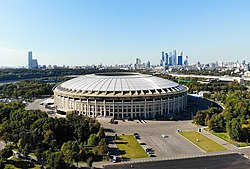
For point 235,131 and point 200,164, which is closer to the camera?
point 200,164

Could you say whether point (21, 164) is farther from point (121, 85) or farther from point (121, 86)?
point (121, 85)

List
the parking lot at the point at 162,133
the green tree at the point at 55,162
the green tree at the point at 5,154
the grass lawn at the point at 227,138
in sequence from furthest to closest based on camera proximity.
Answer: the grass lawn at the point at 227,138, the parking lot at the point at 162,133, the green tree at the point at 5,154, the green tree at the point at 55,162

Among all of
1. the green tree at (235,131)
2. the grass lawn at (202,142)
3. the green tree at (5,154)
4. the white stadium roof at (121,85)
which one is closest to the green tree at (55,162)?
the green tree at (5,154)

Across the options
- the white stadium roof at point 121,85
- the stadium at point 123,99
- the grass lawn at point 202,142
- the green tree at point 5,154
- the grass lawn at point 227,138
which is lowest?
the grass lawn at point 202,142

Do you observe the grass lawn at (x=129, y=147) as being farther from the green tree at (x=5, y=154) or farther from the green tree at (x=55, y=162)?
the green tree at (x=5, y=154)

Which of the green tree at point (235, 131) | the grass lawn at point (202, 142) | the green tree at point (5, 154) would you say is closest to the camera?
the green tree at point (5, 154)

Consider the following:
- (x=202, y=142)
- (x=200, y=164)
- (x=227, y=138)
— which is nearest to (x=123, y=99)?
(x=202, y=142)

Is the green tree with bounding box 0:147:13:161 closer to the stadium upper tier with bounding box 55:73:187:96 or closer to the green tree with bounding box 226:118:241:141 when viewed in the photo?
the stadium upper tier with bounding box 55:73:187:96
